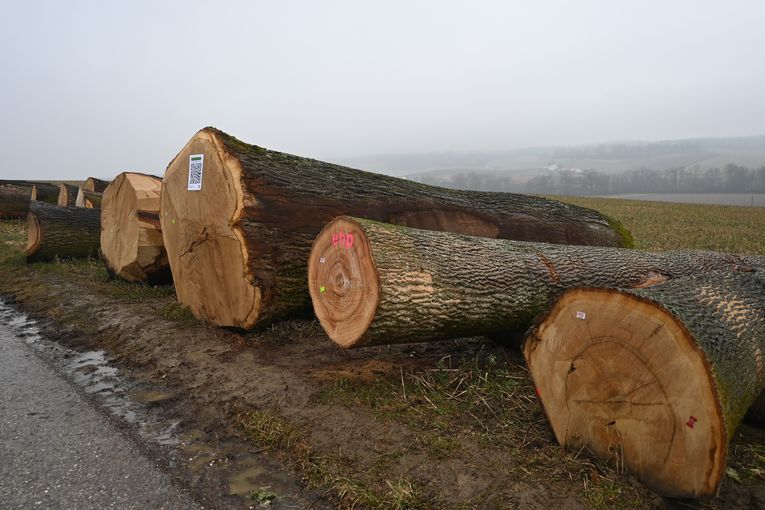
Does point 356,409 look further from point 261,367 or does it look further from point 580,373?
point 580,373

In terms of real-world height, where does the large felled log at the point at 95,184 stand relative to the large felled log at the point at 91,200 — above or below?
above

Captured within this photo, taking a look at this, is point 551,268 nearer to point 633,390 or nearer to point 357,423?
point 633,390

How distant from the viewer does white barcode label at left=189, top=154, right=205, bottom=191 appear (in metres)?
4.70

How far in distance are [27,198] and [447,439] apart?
1654cm

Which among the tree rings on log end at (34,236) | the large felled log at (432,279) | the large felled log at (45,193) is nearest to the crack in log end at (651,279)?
the large felled log at (432,279)

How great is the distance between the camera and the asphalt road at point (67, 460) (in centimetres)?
245

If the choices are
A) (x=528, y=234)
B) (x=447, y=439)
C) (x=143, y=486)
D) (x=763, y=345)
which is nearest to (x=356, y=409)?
(x=447, y=439)

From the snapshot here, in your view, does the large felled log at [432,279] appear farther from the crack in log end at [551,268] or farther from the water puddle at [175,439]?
the water puddle at [175,439]

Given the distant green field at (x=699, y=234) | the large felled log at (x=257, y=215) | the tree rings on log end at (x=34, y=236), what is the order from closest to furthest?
the large felled log at (x=257, y=215), the tree rings on log end at (x=34, y=236), the distant green field at (x=699, y=234)

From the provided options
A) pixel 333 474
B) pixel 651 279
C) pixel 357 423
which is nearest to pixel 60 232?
pixel 357 423

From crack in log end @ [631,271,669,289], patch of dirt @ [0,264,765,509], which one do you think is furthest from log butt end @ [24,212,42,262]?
crack in log end @ [631,271,669,289]

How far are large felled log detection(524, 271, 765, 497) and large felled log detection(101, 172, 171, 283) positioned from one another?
5163 mm

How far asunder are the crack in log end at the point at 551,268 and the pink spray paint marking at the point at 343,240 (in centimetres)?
160

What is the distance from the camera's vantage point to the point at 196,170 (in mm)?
4766
